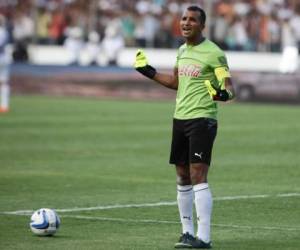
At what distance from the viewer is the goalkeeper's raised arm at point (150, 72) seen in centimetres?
1030

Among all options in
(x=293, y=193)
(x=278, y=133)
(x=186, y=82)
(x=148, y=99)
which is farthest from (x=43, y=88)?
(x=186, y=82)

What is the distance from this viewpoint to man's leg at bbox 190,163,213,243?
383 inches

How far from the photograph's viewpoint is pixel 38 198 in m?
13.5

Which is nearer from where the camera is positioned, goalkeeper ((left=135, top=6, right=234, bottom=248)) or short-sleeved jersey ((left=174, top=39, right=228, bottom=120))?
goalkeeper ((left=135, top=6, right=234, bottom=248))

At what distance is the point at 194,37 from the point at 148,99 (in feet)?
89.0

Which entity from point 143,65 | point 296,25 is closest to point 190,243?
point 143,65

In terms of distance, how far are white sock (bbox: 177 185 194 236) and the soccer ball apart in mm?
1232

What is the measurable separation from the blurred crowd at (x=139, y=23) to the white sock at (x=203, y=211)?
2699cm

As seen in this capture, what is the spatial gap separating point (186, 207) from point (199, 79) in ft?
3.92

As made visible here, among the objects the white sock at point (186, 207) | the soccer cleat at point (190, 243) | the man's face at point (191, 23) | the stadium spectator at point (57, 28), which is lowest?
the stadium spectator at point (57, 28)

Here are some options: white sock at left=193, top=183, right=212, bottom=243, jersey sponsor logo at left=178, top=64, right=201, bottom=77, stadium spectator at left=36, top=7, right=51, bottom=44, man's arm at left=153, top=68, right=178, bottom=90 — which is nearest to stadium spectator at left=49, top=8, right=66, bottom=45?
stadium spectator at left=36, top=7, right=51, bottom=44

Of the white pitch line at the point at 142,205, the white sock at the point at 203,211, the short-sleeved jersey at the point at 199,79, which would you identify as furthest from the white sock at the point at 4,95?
the white sock at the point at 203,211

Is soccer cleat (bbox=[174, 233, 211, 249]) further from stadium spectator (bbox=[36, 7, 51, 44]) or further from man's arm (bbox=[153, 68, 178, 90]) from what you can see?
stadium spectator (bbox=[36, 7, 51, 44])

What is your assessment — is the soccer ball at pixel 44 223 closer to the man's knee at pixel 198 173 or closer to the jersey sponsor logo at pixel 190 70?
the man's knee at pixel 198 173
